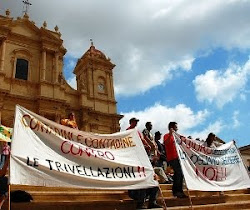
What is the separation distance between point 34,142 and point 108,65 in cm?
2679

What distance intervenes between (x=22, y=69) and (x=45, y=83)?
8.09 feet

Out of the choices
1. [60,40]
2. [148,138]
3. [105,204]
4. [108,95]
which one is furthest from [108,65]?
[105,204]

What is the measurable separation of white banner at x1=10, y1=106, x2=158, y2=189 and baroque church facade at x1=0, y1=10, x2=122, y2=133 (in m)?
17.8

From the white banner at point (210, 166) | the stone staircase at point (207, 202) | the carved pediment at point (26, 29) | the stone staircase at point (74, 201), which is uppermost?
the carved pediment at point (26, 29)

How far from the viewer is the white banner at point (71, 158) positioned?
4238 millimetres

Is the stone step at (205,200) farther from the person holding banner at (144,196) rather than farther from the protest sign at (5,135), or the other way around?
the protest sign at (5,135)

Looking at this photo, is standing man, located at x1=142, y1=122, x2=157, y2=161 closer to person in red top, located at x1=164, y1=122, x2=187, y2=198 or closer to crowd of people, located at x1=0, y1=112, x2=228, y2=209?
crowd of people, located at x1=0, y1=112, x2=228, y2=209

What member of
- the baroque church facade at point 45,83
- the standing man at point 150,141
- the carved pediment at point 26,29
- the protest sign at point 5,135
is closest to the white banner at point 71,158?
the standing man at point 150,141

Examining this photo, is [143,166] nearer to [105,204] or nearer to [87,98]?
[105,204]

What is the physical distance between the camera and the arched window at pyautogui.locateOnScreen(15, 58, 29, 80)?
79.7ft

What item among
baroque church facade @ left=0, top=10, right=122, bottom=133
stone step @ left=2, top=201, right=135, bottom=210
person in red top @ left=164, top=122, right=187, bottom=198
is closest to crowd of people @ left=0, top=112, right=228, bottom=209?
person in red top @ left=164, top=122, right=187, bottom=198

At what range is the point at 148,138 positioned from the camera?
23.4 feet

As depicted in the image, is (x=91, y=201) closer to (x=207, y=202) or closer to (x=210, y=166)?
(x=207, y=202)

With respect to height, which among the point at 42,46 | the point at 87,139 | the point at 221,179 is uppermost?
the point at 42,46
